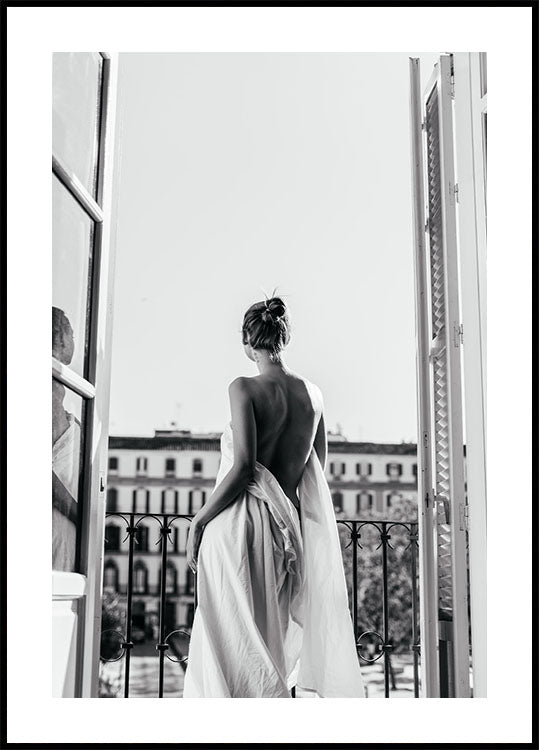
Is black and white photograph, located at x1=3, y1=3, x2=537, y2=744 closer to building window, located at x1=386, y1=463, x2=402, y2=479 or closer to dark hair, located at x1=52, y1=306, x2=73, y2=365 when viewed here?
dark hair, located at x1=52, y1=306, x2=73, y2=365

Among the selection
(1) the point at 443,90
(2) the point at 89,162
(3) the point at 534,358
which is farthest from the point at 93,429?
(1) the point at 443,90

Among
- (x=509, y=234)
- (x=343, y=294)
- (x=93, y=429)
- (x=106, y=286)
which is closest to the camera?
(x=509, y=234)

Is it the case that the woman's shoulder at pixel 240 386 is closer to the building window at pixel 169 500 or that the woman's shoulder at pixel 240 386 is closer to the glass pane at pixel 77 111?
the glass pane at pixel 77 111

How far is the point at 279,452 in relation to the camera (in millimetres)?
2830

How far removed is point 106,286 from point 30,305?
1.79ft

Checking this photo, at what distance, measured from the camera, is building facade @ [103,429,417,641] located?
5991 centimetres

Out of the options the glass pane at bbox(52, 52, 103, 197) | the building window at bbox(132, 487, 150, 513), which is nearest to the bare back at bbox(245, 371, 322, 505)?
the glass pane at bbox(52, 52, 103, 197)

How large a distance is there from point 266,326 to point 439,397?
2.28 ft

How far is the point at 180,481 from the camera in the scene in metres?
60.8

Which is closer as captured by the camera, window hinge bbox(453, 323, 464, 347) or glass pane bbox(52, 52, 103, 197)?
glass pane bbox(52, 52, 103, 197)

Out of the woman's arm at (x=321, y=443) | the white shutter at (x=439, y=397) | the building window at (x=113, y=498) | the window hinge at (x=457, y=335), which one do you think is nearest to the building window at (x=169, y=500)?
the building window at (x=113, y=498)

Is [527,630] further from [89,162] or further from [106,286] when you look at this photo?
[89,162]

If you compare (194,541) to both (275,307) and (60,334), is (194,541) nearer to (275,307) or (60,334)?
(275,307)

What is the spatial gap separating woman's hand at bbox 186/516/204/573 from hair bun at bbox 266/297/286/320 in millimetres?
794
